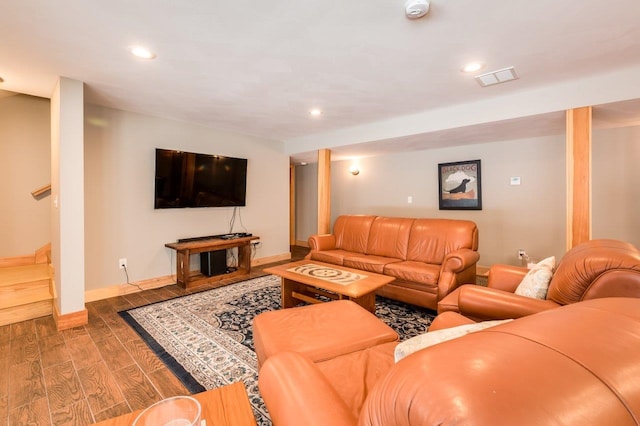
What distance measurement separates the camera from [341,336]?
1.48 meters

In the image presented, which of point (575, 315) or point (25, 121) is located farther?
point (25, 121)

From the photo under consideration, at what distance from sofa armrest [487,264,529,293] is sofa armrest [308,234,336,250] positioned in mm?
2268

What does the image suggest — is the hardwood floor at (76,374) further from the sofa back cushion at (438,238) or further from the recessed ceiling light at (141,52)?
the sofa back cushion at (438,238)

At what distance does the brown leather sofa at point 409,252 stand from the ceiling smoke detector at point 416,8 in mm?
2173

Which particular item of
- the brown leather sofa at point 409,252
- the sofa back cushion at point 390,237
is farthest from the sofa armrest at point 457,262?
the sofa back cushion at point 390,237

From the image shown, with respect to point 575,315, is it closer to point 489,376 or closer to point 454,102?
point 489,376

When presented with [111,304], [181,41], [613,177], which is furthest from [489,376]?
[613,177]

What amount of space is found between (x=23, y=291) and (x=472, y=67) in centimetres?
488

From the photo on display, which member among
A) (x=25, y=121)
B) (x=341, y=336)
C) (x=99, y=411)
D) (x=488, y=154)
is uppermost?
(x=25, y=121)

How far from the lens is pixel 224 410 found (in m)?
0.94

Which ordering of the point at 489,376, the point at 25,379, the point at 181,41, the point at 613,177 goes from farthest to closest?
the point at 613,177
the point at 181,41
the point at 25,379
the point at 489,376

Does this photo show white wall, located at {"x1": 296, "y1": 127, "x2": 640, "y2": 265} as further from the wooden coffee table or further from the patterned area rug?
the wooden coffee table

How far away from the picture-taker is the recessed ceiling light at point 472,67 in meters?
2.38

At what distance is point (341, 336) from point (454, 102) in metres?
3.04
